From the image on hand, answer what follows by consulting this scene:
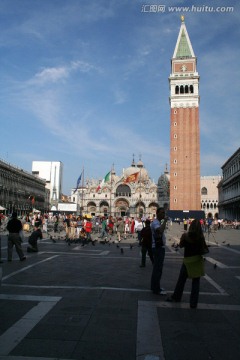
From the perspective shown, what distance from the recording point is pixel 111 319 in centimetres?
454

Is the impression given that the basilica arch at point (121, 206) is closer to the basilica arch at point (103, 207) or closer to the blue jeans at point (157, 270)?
the basilica arch at point (103, 207)

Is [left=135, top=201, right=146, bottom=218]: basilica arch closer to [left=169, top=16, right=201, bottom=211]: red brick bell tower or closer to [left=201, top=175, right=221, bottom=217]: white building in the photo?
[left=201, top=175, right=221, bottom=217]: white building

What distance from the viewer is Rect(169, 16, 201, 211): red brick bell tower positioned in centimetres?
6294

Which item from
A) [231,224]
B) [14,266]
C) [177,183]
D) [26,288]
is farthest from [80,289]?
[177,183]

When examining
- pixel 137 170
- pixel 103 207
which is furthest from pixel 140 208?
pixel 137 170

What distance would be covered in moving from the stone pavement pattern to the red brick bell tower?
183 ft

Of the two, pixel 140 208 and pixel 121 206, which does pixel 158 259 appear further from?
pixel 121 206

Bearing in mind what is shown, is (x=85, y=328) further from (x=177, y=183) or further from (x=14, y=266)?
(x=177, y=183)

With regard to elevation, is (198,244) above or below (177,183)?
below

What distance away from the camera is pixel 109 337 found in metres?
3.87

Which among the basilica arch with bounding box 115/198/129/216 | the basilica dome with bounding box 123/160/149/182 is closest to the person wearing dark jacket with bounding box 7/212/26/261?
the basilica arch with bounding box 115/198/129/216

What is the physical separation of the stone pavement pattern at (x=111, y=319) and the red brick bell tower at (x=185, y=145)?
183ft

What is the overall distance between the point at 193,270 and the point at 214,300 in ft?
3.18

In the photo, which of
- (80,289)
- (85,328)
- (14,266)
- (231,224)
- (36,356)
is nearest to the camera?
(36,356)
